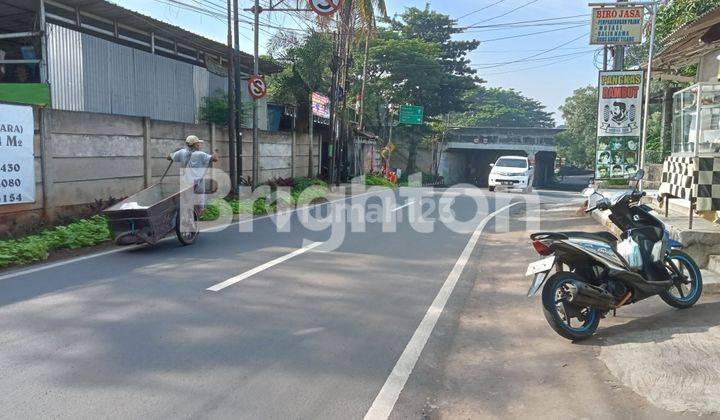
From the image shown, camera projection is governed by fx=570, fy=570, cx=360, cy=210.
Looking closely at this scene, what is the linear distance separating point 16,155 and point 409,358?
26.6ft

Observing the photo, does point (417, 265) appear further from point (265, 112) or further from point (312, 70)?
point (312, 70)

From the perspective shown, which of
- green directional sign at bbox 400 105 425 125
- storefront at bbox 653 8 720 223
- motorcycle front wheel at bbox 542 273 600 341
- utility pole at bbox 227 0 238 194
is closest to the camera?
motorcycle front wheel at bbox 542 273 600 341

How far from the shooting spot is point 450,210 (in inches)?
658

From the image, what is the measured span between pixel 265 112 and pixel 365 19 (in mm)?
5483

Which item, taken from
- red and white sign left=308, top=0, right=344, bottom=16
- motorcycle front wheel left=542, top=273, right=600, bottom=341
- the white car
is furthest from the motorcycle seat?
the white car

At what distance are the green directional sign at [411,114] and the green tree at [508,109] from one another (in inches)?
1278

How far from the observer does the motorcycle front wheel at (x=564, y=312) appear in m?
5.09

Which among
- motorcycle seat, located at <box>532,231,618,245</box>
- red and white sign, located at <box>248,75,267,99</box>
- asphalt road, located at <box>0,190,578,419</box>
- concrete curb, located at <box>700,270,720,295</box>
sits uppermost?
red and white sign, located at <box>248,75,267,99</box>

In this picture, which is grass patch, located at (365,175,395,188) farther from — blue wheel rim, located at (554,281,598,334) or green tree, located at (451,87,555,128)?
green tree, located at (451,87,555,128)

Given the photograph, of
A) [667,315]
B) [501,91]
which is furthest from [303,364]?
[501,91]

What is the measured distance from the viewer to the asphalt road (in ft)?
12.5

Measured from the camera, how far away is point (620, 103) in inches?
552

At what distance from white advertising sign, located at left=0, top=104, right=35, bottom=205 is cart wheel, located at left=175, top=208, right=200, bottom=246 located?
295cm

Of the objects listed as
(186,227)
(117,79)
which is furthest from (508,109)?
(186,227)
